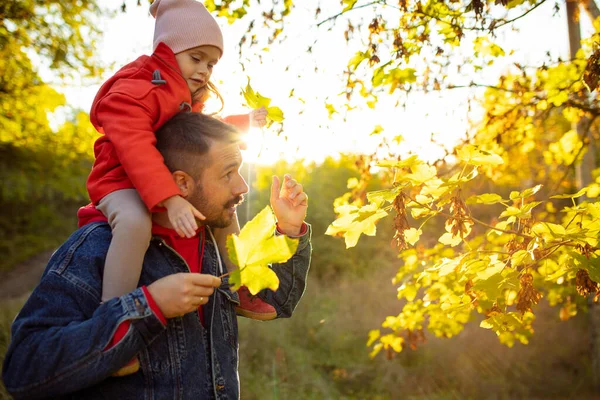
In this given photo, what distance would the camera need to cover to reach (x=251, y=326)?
707cm

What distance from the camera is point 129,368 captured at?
1.17m

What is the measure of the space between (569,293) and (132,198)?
3.81 meters

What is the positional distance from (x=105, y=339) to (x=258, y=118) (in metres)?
0.92

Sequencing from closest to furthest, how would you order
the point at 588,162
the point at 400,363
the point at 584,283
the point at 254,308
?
the point at 254,308, the point at 584,283, the point at 588,162, the point at 400,363

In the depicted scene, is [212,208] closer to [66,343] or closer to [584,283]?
[66,343]

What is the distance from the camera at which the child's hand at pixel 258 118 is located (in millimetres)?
1768

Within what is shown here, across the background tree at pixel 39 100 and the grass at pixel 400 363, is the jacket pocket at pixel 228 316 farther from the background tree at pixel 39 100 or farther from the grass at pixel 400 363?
the background tree at pixel 39 100

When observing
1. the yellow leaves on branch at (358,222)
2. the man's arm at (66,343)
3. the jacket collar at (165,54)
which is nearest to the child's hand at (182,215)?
the man's arm at (66,343)

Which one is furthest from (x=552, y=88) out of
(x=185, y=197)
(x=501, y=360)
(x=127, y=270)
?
(x=501, y=360)

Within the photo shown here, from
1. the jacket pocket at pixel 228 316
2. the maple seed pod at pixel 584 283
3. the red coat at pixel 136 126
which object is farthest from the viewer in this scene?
the maple seed pod at pixel 584 283

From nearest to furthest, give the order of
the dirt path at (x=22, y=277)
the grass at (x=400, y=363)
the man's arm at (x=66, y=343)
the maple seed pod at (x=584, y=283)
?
the man's arm at (x=66, y=343) < the maple seed pod at (x=584, y=283) < the grass at (x=400, y=363) < the dirt path at (x=22, y=277)

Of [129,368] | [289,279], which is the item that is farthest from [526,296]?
[129,368]

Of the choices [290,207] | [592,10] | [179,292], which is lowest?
[179,292]

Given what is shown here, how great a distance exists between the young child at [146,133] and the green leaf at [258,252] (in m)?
0.22
